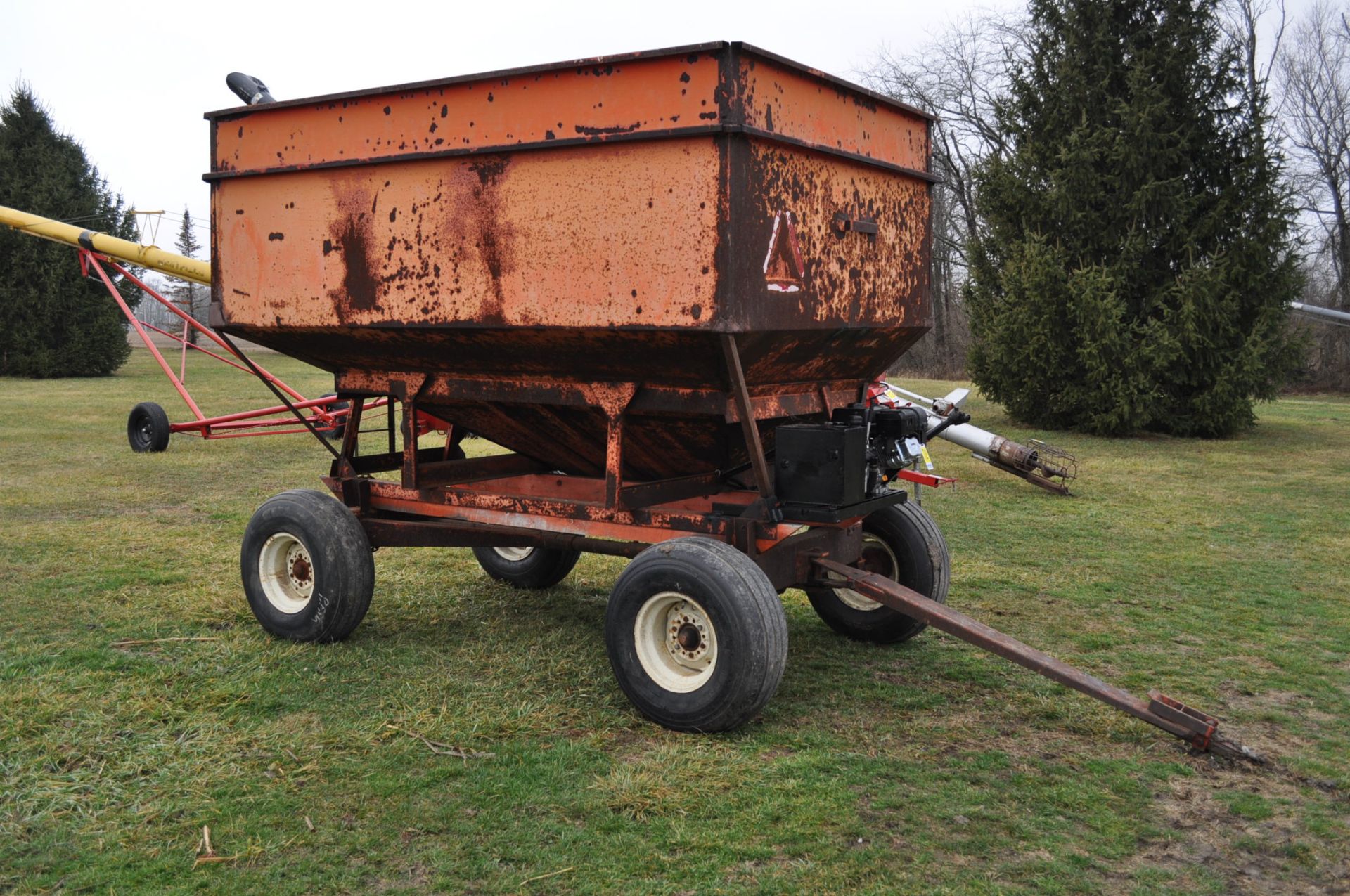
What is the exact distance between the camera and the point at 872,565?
18.7ft

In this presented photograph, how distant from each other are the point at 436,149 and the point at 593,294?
A: 3.42 ft

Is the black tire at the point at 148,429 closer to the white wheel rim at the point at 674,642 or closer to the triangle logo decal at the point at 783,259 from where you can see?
the white wheel rim at the point at 674,642

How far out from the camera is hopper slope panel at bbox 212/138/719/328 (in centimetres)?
426

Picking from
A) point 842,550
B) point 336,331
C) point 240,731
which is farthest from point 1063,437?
point 240,731

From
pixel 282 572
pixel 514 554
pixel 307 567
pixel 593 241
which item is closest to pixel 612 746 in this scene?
pixel 593 241

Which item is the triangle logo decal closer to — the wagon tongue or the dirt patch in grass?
the wagon tongue

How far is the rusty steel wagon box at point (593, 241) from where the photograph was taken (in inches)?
167

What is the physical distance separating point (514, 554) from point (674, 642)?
8.29 feet

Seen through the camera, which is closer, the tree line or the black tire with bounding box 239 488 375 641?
the black tire with bounding box 239 488 375 641

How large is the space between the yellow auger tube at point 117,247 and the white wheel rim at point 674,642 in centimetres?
781

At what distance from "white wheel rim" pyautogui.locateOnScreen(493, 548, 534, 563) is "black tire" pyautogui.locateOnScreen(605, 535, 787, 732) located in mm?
2301

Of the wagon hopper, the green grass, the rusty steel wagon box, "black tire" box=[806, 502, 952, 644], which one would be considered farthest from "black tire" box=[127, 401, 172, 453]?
"black tire" box=[806, 502, 952, 644]

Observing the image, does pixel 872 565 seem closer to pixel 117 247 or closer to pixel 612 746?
pixel 612 746

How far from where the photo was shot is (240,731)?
4195mm
